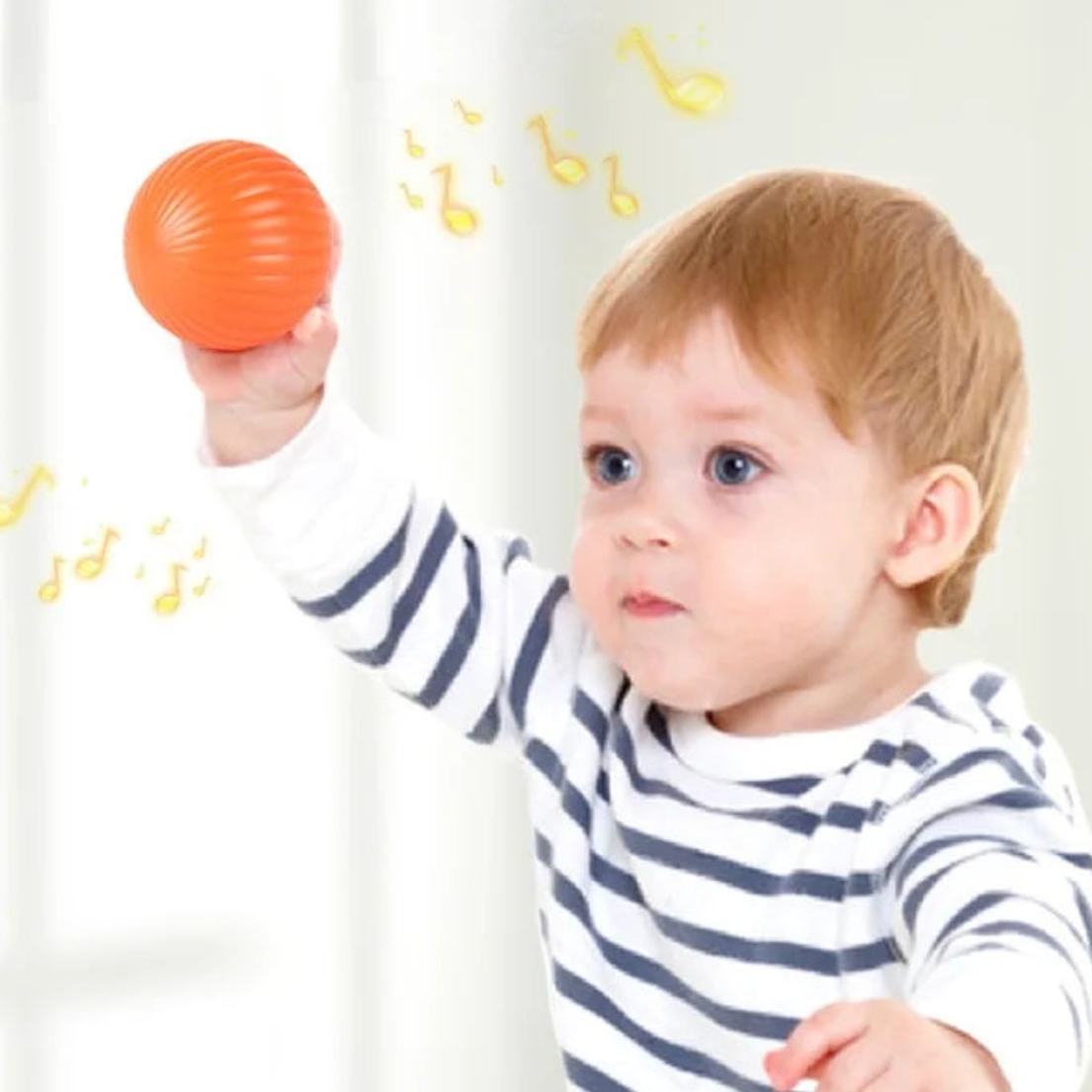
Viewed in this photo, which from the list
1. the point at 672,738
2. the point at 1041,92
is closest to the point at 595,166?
the point at 1041,92

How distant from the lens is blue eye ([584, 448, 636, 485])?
85cm

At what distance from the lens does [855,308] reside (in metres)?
0.83

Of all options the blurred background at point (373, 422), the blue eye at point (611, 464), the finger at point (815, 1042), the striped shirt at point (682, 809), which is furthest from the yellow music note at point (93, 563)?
the finger at point (815, 1042)

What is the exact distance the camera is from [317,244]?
0.81m

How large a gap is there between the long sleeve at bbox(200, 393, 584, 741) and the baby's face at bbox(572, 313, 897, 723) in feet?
0.29

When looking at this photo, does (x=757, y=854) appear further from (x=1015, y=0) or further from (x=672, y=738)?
(x=1015, y=0)

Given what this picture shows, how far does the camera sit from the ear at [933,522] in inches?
33.4

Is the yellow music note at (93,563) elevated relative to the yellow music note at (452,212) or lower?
lower

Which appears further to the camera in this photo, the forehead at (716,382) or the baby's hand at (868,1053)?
the forehead at (716,382)

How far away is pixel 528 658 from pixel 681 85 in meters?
0.66

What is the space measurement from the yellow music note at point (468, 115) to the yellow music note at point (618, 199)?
104mm

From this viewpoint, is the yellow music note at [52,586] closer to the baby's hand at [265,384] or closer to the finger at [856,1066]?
the baby's hand at [265,384]

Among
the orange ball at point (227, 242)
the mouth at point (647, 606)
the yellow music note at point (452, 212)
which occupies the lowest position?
the mouth at point (647, 606)

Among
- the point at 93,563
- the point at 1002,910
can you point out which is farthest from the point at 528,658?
the point at 93,563
